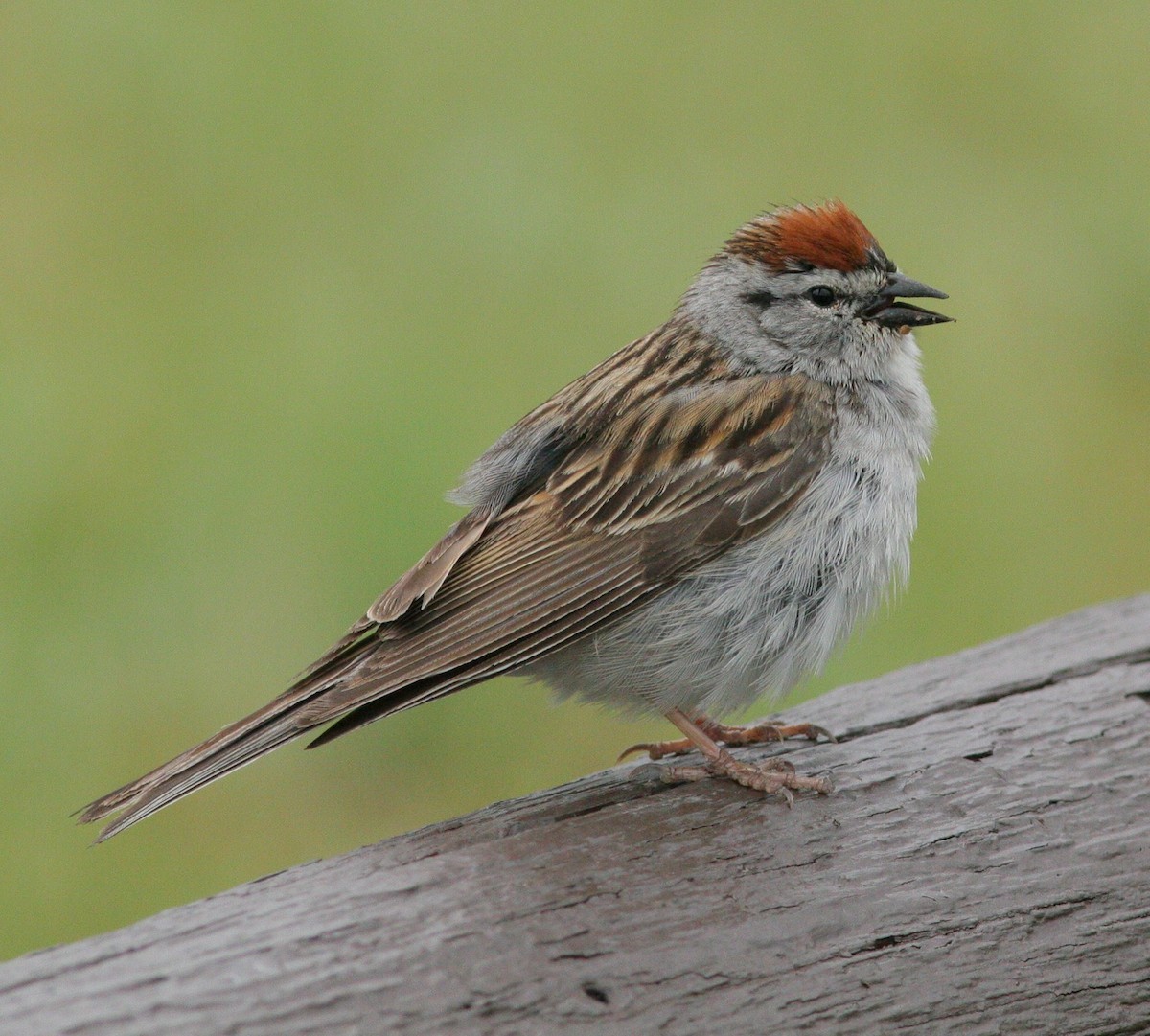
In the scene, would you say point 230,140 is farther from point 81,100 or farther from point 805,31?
point 805,31

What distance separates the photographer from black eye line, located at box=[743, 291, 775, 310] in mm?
4391

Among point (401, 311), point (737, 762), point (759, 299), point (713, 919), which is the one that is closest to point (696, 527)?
point (737, 762)

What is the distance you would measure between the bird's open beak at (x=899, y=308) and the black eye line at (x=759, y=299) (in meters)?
0.24

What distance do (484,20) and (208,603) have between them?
418cm

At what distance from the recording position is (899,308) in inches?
172

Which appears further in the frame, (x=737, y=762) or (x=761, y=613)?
(x=761, y=613)

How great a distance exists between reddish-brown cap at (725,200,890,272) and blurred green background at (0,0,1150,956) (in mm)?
2205

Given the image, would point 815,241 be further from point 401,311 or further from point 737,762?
point 401,311

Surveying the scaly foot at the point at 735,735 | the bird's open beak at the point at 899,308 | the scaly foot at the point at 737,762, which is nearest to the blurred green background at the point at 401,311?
the scaly foot at the point at 735,735

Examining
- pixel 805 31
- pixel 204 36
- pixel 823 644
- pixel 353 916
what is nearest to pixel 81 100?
pixel 204 36

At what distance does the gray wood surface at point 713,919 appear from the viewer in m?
2.65

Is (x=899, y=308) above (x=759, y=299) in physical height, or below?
below

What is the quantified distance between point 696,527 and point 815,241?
86cm

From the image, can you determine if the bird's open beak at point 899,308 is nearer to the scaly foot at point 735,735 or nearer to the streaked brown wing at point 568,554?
the streaked brown wing at point 568,554
